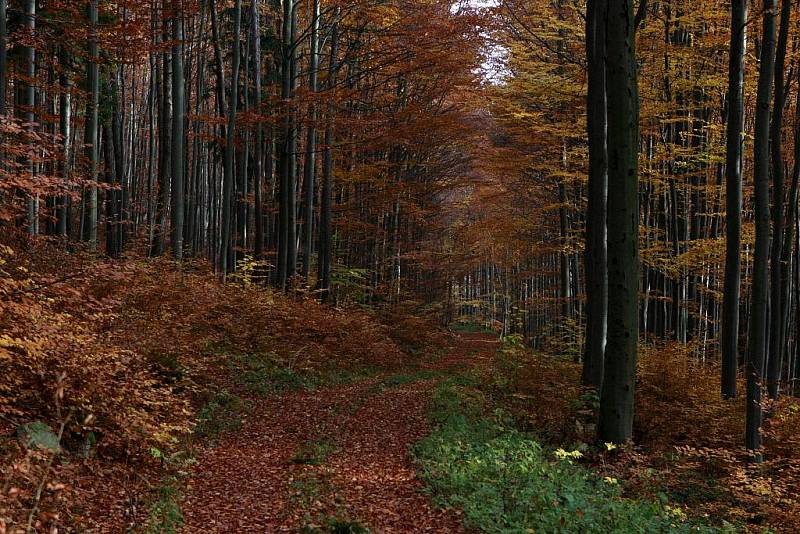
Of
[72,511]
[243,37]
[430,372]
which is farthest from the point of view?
→ [243,37]

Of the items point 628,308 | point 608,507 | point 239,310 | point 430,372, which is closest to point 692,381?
point 628,308

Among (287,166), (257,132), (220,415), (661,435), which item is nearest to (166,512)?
(220,415)

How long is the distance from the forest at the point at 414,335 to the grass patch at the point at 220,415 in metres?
0.06

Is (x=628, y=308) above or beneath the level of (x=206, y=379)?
above

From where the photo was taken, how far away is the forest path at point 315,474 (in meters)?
5.93

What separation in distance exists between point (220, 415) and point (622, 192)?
24.5 feet

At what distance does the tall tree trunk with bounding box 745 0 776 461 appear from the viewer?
29.5ft

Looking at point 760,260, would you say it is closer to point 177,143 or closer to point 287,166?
point 287,166

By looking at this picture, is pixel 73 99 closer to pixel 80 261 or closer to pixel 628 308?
pixel 80 261

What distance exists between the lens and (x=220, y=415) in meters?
9.88

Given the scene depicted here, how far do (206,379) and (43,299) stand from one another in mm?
4227

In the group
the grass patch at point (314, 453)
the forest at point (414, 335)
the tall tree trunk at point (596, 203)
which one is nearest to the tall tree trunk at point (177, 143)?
the forest at point (414, 335)

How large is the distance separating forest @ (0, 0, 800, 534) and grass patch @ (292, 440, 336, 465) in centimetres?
6

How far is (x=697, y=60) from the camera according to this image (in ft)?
46.4
